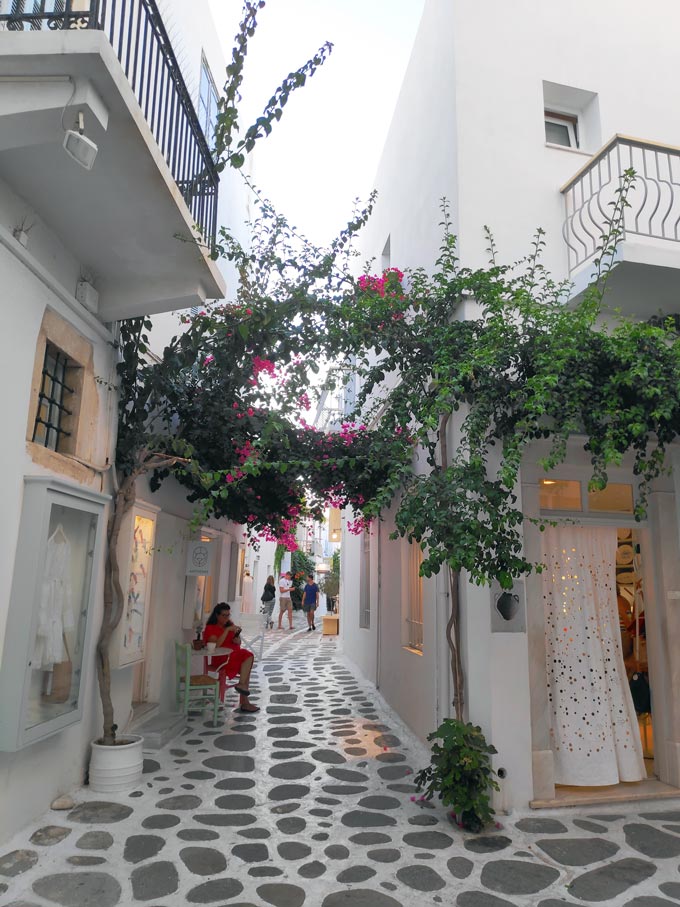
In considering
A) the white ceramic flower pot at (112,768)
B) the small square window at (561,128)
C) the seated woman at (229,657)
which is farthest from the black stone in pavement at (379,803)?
the small square window at (561,128)

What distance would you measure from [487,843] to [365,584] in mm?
7365

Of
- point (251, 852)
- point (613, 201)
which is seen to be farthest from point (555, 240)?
point (251, 852)

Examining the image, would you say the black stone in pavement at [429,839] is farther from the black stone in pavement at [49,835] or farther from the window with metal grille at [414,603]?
the window with metal grille at [414,603]

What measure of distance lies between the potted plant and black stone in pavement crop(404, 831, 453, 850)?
213 millimetres

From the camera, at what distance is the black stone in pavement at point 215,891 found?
360cm

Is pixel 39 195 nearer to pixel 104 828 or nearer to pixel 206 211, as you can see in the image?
pixel 206 211

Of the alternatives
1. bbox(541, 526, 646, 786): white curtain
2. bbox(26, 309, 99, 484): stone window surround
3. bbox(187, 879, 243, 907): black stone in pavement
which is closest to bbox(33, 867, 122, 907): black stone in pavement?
bbox(187, 879, 243, 907): black stone in pavement

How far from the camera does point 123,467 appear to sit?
603 cm

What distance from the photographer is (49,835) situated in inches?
169

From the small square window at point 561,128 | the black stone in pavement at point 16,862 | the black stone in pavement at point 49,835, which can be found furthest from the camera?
the small square window at point 561,128

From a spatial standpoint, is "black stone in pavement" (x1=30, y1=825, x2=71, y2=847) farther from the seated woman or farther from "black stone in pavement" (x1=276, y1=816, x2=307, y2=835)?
the seated woman

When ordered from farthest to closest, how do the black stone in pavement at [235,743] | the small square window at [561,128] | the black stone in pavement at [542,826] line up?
the small square window at [561,128] → the black stone in pavement at [235,743] → the black stone in pavement at [542,826]

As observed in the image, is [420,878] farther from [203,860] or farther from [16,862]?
[16,862]

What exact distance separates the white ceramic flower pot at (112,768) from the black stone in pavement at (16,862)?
116 cm
